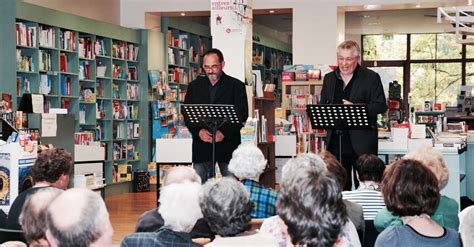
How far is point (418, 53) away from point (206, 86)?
17.2 m

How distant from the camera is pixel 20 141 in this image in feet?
20.9

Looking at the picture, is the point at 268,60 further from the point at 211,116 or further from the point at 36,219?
the point at 36,219

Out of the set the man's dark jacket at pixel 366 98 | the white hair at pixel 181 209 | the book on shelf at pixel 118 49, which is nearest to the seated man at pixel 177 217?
the white hair at pixel 181 209

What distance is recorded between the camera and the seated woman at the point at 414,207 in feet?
11.1

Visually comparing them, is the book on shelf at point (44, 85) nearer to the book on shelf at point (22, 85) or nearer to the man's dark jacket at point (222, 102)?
the book on shelf at point (22, 85)

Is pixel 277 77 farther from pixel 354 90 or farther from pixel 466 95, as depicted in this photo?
pixel 354 90

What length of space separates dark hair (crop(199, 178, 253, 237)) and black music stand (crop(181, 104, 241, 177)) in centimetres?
310

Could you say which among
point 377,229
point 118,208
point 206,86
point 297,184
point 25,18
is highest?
point 25,18

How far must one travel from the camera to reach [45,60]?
11.4 m

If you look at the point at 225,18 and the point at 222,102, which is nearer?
the point at 222,102

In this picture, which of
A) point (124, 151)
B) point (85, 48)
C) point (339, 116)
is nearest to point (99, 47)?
point (85, 48)

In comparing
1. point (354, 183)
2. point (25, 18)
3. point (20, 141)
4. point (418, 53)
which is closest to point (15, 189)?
point (20, 141)

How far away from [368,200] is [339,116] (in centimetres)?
151

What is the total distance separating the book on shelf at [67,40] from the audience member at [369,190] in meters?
7.45
